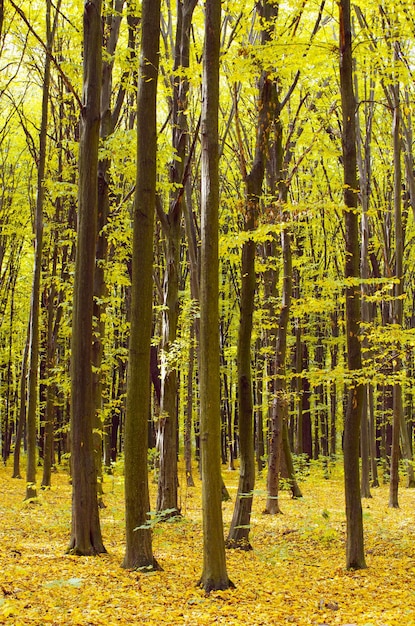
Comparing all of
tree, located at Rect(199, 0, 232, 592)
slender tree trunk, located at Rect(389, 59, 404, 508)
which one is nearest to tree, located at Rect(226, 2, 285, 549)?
tree, located at Rect(199, 0, 232, 592)

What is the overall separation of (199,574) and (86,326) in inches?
135

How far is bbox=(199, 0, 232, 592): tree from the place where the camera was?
6461 mm

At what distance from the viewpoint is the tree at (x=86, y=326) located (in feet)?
26.2

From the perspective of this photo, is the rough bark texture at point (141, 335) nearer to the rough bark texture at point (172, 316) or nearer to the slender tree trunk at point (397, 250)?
the rough bark texture at point (172, 316)

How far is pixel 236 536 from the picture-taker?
9.34 meters

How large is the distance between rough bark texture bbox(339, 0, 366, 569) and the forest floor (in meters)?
0.51

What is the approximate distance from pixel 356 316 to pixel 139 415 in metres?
3.27

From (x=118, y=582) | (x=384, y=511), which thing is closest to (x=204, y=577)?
(x=118, y=582)

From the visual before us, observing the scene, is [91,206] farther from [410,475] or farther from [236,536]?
[410,475]

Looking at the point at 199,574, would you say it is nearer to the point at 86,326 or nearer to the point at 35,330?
the point at 86,326

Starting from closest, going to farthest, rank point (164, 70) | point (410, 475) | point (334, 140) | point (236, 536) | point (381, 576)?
point (381, 576), point (236, 536), point (164, 70), point (334, 140), point (410, 475)

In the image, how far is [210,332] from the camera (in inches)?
260

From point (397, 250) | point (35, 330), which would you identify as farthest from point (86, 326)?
point (397, 250)

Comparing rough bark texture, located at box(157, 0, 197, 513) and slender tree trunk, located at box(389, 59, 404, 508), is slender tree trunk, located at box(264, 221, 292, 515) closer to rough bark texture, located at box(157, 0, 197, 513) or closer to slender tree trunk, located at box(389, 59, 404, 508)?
slender tree trunk, located at box(389, 59, 404, 508)
